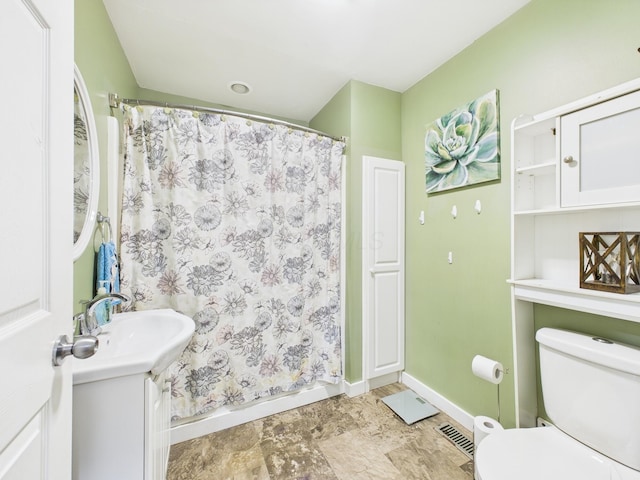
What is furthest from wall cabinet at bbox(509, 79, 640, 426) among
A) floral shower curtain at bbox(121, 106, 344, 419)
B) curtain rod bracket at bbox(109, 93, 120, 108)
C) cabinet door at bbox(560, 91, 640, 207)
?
curtain rod bracket at bbox(109, 93, 120, 108)

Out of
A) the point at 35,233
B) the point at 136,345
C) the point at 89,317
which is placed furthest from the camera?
the point at 136,345

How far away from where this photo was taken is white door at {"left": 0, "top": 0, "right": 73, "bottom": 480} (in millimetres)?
429

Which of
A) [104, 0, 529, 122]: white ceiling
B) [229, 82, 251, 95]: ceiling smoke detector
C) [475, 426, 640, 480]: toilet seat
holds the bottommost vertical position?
[475, 426, 640, 480]: toilet seat

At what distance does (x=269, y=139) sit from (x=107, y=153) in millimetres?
901

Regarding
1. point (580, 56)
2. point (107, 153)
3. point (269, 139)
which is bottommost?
point (107, 153)

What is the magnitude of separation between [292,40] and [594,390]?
7.24ft

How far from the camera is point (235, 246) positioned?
5.67ft

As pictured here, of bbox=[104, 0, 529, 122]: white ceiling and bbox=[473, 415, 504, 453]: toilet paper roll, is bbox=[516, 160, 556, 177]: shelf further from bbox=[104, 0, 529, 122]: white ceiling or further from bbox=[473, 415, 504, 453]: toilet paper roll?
bbox=[473, 415, 504, 453]: toilet paper roll

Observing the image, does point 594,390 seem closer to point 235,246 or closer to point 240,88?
point 235,246

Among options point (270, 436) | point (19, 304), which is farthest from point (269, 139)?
point (270, 436)

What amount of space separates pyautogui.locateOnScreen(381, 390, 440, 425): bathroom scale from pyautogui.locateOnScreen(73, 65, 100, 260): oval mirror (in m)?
1.98

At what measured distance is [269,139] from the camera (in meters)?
1.83

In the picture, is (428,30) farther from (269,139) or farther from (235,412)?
(235,412)

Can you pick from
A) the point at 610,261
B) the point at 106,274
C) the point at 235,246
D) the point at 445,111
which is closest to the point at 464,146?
the point at 445,111
